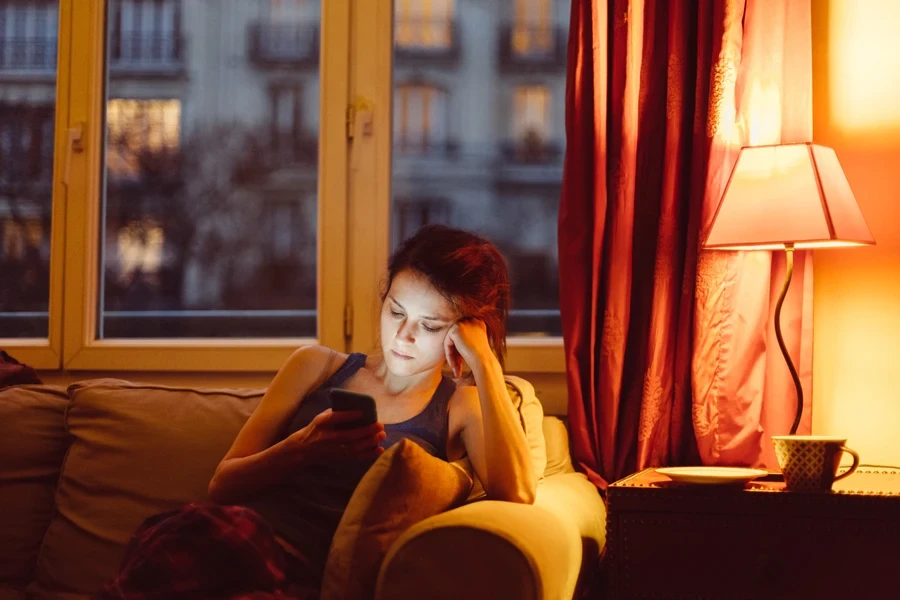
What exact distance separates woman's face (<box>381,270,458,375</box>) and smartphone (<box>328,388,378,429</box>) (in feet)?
0.78

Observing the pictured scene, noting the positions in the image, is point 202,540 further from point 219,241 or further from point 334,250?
point 219,241

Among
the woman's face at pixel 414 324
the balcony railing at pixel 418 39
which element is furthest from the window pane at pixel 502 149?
the woman's face at pixel 414 324

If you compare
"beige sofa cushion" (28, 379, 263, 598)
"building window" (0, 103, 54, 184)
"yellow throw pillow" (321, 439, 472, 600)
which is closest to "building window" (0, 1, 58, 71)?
"building window" (0, 103, 54, 184)

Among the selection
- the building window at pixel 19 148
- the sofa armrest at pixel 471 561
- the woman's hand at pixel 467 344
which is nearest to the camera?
the sofa armrest at pixel 471 561

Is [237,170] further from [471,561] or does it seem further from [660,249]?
[471,561]

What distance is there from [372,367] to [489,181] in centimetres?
190

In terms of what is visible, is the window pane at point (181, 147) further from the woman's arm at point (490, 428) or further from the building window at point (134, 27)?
the woman's arm at point (490, 428)

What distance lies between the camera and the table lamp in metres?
1.76

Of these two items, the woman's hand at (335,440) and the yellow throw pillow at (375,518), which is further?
the woman's hand at (335,440)

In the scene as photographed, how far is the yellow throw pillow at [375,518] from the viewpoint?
1.35m

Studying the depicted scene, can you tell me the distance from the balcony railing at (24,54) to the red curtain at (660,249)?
1.69 m

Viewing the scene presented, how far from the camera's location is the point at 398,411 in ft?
5.80

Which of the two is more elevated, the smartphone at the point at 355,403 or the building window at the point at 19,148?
the building window at the point at 19,148

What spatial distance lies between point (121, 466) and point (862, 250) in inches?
71.0
